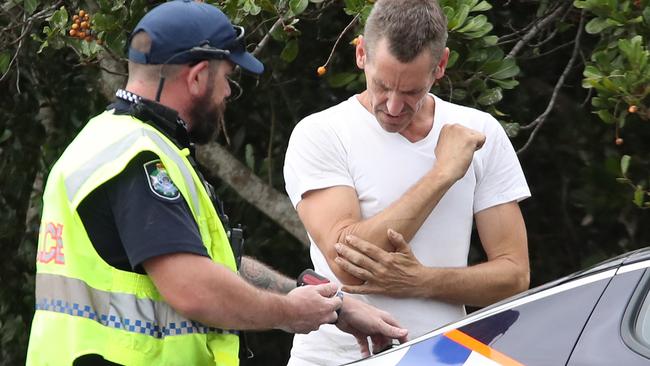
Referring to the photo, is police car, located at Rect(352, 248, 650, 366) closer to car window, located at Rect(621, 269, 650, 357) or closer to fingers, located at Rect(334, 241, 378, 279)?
car window, located at Rect(621, 269, 650, 357)

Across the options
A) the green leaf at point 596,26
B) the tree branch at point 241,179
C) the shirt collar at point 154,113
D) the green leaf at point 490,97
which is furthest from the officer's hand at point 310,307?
the tree branch at point 241,179

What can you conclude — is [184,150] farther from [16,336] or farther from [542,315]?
[16,336]

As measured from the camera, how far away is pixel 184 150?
3.29m

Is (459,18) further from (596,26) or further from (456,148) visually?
(456,148)

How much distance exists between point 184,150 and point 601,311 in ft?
3.58

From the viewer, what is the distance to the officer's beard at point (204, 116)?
10.8ft

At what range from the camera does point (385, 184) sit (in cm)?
371

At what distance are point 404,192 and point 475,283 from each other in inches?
12.9

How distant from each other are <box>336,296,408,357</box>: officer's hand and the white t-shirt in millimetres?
164

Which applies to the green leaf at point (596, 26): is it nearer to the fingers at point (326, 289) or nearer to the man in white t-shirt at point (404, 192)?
the man in white t-shirt at point (404, 192)

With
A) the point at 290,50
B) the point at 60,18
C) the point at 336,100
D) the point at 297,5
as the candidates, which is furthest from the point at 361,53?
the point at 336,100

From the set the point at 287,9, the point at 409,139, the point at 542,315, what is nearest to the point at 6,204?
the point at 287,9

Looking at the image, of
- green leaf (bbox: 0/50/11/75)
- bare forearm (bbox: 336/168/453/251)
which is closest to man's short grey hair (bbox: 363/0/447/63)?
bare forearm (bbox: 336/168/453/251)

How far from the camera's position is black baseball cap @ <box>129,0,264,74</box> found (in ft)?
10.7
